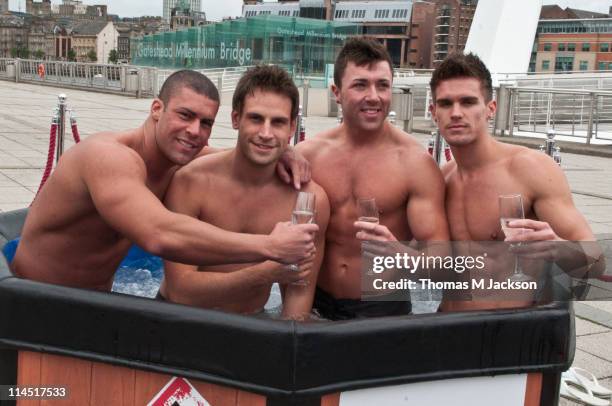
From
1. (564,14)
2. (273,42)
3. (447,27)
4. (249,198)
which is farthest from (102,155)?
(564,14)

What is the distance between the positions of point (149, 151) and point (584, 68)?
13277cm

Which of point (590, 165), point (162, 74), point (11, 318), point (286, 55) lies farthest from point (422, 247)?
point (286, 55)

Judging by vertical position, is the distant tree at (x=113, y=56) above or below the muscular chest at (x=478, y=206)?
above

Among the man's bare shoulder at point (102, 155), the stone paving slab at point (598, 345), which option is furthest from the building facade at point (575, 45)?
the man's bare shoulder at point (102, 155)

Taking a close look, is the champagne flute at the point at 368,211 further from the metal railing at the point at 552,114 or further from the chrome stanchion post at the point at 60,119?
the metal railing at the point at 552,114

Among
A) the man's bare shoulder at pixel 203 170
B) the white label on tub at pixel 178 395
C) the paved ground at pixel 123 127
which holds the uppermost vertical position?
the man's bare shoulder at pixel 203 170

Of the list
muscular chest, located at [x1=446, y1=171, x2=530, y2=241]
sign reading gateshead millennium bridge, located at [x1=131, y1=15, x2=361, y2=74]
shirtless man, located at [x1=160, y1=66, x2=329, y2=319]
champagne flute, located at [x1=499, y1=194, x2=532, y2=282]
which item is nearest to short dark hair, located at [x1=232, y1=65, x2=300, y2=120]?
shirtless man, located at [x1=160, y1=66, x2=329, y2=319]

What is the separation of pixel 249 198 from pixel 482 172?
106 cm

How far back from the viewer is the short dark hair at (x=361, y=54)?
11.1 ft

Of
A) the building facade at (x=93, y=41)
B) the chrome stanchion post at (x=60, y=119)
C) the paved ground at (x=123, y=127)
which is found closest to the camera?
the paved ground at (x=123, y=127)

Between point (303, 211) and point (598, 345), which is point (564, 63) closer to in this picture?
point (598, 345)

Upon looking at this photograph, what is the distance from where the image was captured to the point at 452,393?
2656 mm

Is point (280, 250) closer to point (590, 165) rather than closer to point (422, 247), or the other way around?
point (422, 247)

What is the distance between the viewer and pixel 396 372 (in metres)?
2.55
